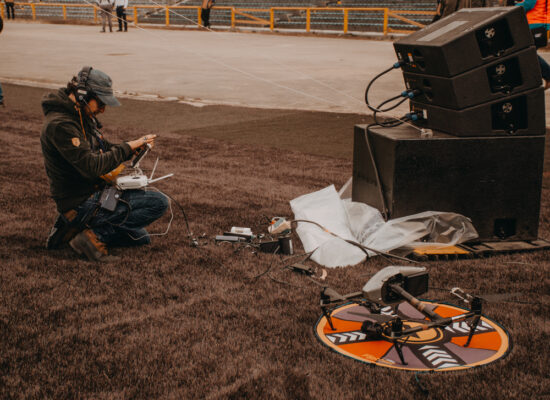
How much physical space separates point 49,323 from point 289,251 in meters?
1.68

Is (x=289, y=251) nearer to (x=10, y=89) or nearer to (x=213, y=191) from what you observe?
(x=213, y=191)

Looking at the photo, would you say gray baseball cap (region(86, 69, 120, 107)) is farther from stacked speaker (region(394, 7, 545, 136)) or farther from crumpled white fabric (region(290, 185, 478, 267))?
stacked speaker (region(394, 7, 545, 136))

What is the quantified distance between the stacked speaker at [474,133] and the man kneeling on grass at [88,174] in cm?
169

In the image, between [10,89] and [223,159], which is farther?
[10,89]

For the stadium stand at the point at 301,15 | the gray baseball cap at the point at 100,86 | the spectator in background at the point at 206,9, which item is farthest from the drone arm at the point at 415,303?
the spectator in background at the point at 206,9

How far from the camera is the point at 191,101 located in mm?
11289

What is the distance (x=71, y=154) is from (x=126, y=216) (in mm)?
602

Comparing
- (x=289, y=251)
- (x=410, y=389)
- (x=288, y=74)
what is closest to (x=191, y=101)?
(x=288, y=74)

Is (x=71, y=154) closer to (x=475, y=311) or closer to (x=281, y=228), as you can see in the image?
(x=281, y=228)

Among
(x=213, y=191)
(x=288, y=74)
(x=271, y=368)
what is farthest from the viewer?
(x=288, y=74)

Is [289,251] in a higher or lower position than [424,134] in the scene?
lower

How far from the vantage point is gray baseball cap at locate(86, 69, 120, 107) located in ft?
12.7

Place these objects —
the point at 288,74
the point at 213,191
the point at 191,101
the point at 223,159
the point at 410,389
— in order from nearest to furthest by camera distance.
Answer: the point at 410,389
the point at 213,191
the point at 223,159
the point at 191,101
the point at 288,74

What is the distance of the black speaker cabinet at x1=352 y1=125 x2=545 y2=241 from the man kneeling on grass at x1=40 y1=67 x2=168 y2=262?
1630 millimetres
